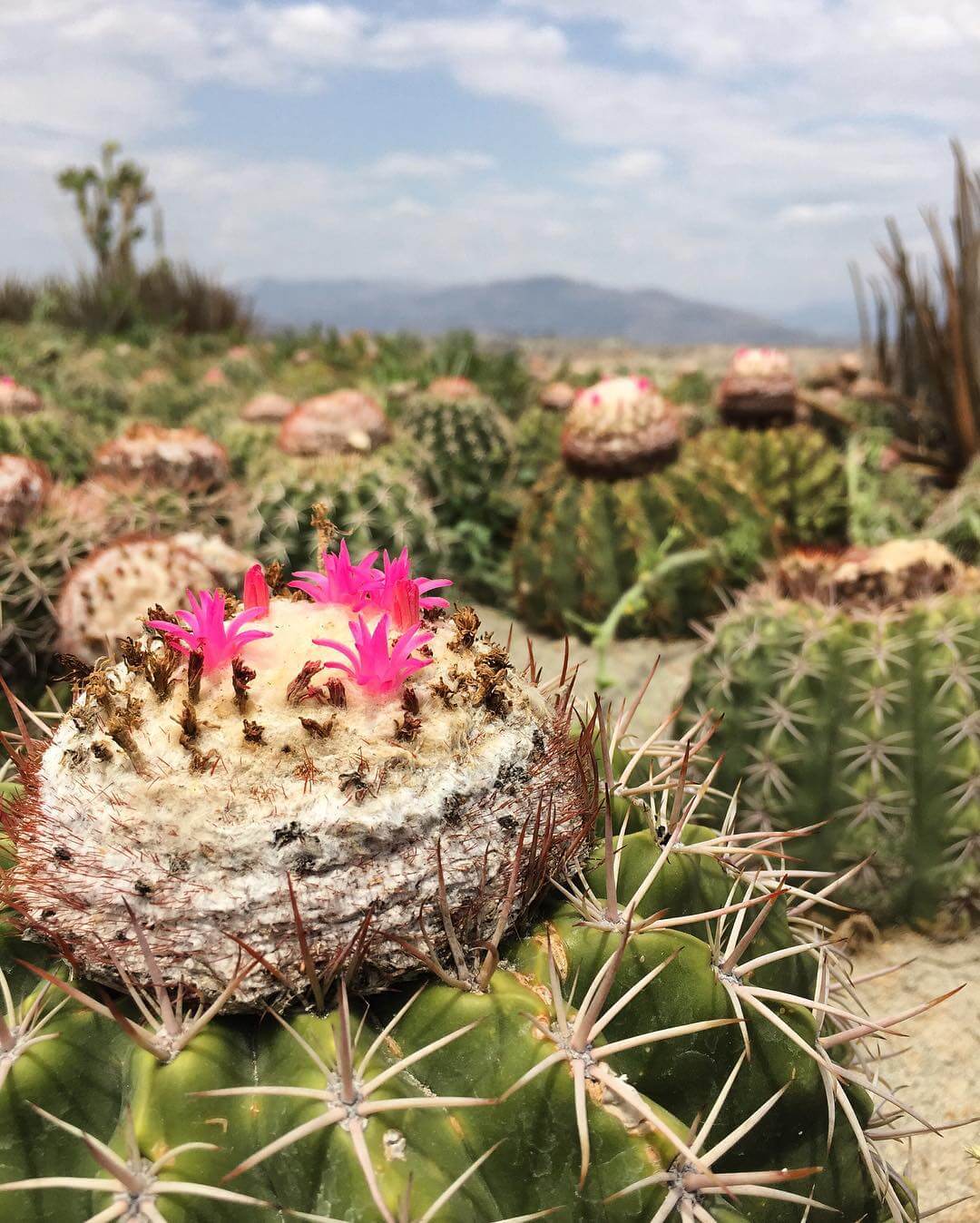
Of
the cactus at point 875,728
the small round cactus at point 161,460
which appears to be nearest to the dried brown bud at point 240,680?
the cactus at point 875,728

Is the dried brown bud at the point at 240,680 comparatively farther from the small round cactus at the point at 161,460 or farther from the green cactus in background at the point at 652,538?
the green cactus in background at the point at 652,538

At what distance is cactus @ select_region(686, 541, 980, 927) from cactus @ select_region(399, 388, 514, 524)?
153 inches

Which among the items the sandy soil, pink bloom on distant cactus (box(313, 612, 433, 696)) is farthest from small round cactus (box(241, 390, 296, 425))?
pink bloom on distant cactus (box(313, 612, 433, 696))

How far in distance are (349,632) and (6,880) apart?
57 cm

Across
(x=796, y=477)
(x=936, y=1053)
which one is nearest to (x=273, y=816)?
(x=936, y=1053)

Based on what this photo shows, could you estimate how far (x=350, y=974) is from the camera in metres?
1.26

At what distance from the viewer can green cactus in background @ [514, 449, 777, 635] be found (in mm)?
5523

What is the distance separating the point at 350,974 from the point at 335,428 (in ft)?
15.8

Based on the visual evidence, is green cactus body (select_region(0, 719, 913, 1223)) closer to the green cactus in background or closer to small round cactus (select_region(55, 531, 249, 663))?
small round cactus (select_region(55, 531, 249, 663))

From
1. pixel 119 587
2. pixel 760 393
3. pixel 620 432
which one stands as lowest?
pixel 119 587

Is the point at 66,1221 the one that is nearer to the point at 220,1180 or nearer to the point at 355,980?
the point at 220,1180

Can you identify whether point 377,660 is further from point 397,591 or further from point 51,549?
point 51,549

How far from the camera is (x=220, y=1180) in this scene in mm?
1123

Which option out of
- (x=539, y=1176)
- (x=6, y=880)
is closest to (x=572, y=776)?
(x=539, y=1176)
